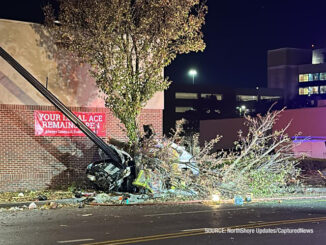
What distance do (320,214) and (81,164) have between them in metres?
9.49

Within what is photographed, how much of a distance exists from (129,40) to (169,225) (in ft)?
27.0

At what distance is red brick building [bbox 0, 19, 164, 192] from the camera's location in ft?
54.3

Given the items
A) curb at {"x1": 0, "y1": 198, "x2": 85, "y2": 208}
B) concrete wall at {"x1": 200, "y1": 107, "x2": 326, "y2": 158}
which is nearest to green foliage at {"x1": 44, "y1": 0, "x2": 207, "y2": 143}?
curb at {"x1": 0, "y1": 198, "x2": 85, "y2": 208}

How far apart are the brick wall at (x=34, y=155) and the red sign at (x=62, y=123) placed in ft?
0.55

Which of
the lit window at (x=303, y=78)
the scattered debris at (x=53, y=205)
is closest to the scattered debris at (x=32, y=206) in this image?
the scattered debris at (x=53, y=205)

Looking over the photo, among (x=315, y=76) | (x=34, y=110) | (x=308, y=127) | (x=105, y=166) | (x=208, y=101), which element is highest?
(x=315, y=76)

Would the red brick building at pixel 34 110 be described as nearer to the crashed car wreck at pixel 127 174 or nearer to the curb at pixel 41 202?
the crashed car wreck at pixel 127 174

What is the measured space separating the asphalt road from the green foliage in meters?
4.35

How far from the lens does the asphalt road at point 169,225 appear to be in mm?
8531

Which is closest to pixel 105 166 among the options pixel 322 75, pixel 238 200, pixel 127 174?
pixel 127 174

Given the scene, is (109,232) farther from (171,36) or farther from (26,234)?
(171,36)

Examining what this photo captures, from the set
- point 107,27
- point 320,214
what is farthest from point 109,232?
point 107,27

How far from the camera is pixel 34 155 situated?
669 inches

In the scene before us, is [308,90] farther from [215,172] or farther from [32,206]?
[32,206]
